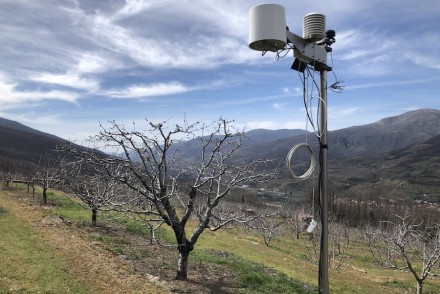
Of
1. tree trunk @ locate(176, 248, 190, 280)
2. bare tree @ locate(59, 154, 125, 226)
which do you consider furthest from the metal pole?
bare tree @ locate(59, 154, 125, 226)

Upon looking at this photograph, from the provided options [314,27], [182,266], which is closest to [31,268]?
[182,266]

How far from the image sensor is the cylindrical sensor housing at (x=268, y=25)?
6.37m

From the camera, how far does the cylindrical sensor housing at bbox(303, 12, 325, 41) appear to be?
675 cm

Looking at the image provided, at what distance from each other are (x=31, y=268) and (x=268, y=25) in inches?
499

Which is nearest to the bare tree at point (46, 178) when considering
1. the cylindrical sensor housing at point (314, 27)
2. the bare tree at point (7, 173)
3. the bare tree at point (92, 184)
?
the bare tree at point (92, 184)

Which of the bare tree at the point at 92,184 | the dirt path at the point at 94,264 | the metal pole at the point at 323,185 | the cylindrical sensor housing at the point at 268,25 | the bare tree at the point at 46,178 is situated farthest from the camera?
the bare tree at the point at 46,178

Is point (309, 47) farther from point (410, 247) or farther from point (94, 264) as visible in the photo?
point (410, 247)

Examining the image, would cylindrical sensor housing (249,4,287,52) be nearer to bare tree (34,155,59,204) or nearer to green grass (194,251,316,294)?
green grass (194,251,316,294)

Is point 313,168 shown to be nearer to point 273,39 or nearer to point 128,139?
point 273,39

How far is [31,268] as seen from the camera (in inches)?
539

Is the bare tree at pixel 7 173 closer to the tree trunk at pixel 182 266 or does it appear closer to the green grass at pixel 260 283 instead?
the green grass at pixel 260 283

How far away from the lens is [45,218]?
23.5m

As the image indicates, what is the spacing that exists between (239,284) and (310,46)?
10251 millimetres

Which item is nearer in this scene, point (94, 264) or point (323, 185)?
point (323, 185)
